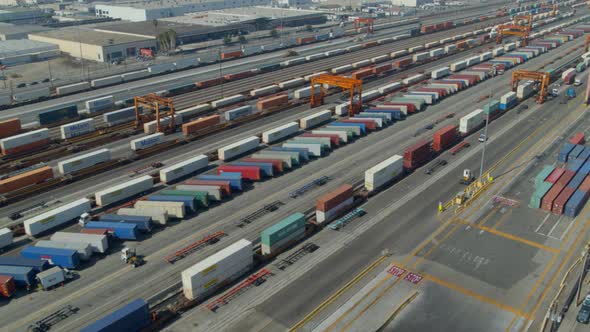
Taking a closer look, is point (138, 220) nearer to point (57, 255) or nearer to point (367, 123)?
point (57, 255)

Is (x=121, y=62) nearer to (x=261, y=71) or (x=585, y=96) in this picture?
(x=261, y=71)

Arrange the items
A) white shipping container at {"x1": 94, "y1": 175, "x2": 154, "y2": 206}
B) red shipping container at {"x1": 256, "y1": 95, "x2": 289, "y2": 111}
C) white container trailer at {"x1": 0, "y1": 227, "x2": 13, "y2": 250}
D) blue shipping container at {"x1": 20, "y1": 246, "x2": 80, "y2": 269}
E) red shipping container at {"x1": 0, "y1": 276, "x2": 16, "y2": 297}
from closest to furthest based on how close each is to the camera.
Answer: red shipping container at {"x1": 0, "y1": 276, "x2": 16, "y2": 297}
blue shipping container at {"x1": 20, "y1": 246, "x2": 80, "y2": 269}
white container trailer at {"x1": 0, "y1": 227, "x2": 13, "y2": 250}
white shipping container at {"x1": 94, "y1": 175, "x2": 154, "y2": 206}
red shipping container at {"x1": 256, "y1": 95, "x2": 289, "y2": 111}

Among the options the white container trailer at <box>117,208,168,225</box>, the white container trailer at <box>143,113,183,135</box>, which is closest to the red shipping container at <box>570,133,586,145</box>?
the white container trailer at <box>117,208,168,225</box>

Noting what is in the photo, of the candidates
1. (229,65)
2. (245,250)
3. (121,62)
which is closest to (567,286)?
(245,250)

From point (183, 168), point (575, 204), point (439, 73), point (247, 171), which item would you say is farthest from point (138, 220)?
point (439, 73)

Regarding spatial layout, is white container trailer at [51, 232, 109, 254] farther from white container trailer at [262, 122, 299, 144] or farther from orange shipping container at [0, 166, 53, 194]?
white container trailer at [262, 122, 299, 144]
